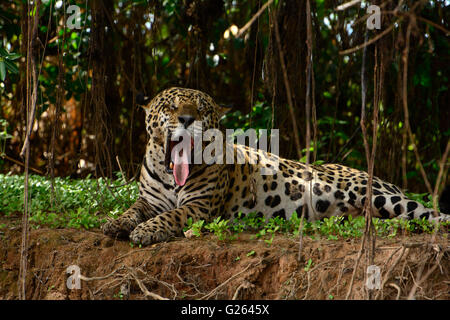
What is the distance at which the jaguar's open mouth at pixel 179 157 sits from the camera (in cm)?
570

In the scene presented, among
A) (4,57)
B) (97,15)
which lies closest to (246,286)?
(4,57)

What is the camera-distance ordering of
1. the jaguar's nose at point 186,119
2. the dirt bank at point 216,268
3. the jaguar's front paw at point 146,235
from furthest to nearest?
the jaguar's nose at point 186,119 → the jaguar's front paw at point 146,235 → the dirt bank at point 216,268

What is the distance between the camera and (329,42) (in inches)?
416

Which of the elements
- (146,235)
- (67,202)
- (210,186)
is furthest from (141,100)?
(146,235)

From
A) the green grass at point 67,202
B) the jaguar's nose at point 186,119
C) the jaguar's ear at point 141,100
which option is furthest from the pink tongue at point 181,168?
the jaguar's ear at point 141,100

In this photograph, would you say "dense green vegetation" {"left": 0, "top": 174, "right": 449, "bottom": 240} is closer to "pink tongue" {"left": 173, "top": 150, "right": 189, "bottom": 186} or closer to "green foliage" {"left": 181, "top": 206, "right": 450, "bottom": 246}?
"green foliage" {"left": 181, "top": 206, "right": 450, "bottom": 246}

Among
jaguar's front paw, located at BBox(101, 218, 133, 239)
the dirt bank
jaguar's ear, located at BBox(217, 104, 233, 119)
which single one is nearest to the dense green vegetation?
the dirt bank

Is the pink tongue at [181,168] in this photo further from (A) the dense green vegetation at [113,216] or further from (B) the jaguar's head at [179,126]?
(A) the dense green vegetation at [113,216]

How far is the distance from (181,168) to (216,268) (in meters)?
1.41

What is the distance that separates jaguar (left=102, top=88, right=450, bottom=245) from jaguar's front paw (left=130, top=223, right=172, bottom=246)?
27 mm

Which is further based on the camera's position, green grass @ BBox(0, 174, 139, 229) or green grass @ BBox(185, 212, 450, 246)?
green grass @ BBox(0, 174, 139, 229)

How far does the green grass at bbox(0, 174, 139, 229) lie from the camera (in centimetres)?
562

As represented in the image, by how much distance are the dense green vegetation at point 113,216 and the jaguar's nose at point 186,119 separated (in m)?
0.94

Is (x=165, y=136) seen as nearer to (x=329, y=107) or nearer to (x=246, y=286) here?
(x=246, y=286)
